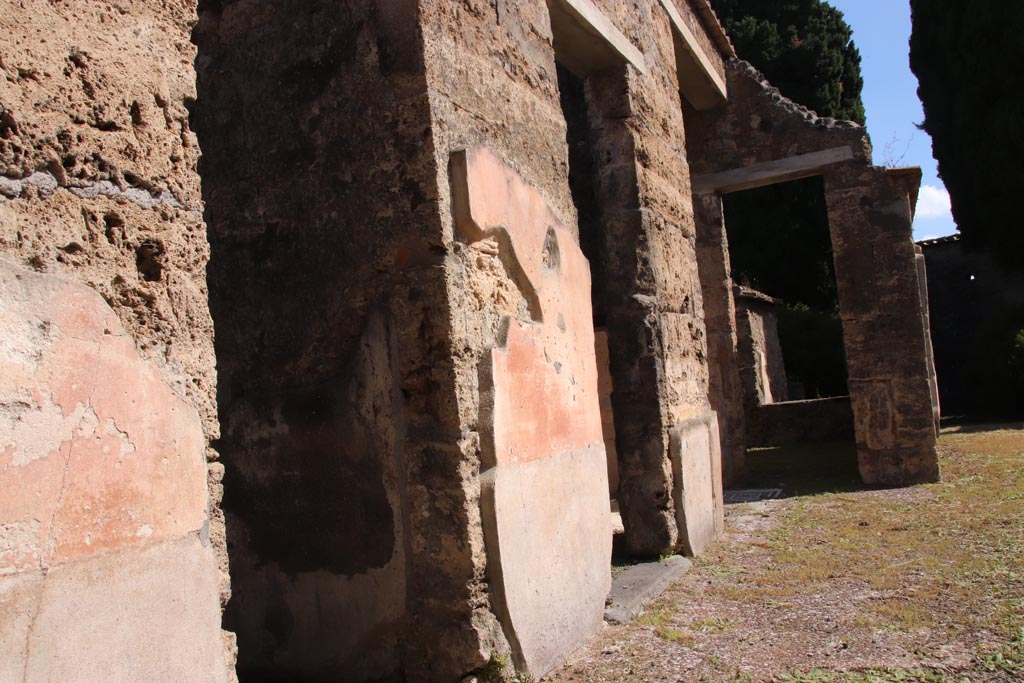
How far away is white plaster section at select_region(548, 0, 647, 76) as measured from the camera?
4.95 meters

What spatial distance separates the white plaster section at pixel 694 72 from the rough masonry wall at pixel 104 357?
5670 mm

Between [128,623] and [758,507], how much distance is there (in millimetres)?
6364

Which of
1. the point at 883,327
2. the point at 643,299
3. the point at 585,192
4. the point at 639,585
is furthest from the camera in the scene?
the point at 883,327

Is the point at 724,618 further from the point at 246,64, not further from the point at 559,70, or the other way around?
the point at 559,70

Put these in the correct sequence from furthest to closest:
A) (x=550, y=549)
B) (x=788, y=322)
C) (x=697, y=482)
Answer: (x=788, y=322)
(x=697, y=482)
(x=550, y=549)

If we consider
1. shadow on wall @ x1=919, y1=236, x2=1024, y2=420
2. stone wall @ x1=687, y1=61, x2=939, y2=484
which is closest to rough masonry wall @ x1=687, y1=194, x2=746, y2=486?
stone wall @ x1=687, y1=61, x2=939, y2=484

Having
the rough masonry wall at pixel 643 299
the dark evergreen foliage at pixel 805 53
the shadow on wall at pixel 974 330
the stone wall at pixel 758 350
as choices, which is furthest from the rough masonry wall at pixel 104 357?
the dark evergreen foliage at pixel 805 53

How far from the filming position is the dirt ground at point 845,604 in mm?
3281

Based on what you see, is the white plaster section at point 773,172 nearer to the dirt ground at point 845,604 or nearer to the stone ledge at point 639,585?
the dirt ground at point 845,604

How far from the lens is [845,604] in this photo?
4.09m

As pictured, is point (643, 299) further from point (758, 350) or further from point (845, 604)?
point (758, 350)

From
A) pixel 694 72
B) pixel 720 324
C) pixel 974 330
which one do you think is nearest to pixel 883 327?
pixel 720 324

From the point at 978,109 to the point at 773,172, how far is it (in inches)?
436

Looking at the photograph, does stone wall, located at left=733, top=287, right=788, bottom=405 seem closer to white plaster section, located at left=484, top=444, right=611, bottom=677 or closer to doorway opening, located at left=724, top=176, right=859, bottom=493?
doorway opening, located at left=724, top=176, right=859, bottom=493
